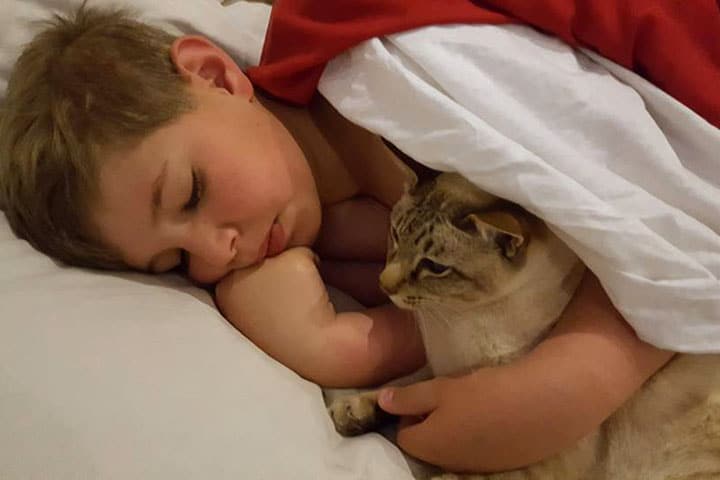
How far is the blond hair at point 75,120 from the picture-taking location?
971mm

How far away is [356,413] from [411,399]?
66mm

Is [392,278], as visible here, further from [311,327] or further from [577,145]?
[577,145]

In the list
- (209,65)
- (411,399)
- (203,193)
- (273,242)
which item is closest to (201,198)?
(203,193)

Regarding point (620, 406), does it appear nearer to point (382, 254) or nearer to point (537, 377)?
point (537, 377)

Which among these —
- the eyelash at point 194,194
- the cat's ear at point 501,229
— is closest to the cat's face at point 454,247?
the cat's ear at point 501,229

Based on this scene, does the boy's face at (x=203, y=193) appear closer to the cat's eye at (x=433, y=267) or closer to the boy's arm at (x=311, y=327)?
the boy's arm at (x=311, y=327)

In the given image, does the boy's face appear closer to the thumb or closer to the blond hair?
the blond hair

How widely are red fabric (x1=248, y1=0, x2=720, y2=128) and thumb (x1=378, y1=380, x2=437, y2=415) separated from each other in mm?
396

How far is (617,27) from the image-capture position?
940 millimetres

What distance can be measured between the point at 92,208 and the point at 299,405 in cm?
35

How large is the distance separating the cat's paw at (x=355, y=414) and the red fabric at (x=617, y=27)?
0.40 m

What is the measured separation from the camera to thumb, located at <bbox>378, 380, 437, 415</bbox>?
901 millimetres

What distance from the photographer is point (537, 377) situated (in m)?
0.84

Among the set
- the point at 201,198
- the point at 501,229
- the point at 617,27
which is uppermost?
the point at 617,27
